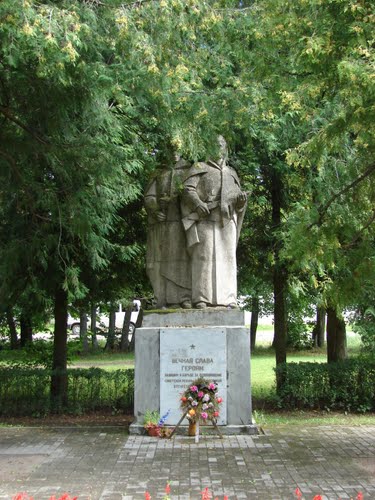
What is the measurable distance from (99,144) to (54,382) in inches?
190

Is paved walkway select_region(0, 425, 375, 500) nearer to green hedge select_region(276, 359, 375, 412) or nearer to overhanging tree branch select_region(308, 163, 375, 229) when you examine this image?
green hedge select_region(276, 359, 375, 412)

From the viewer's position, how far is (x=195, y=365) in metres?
8.85

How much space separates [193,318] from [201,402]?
49.8 inches

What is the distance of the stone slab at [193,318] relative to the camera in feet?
29.5

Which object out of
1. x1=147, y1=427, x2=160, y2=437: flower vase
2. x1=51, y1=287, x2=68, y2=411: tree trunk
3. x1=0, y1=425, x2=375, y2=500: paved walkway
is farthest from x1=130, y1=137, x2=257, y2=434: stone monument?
x1=51, y1=287, x2=68, y2=411: tree trunk

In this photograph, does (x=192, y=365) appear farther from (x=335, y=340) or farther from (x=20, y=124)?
(x=335, y=340)

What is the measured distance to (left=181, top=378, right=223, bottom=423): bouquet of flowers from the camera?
8219 millimetres

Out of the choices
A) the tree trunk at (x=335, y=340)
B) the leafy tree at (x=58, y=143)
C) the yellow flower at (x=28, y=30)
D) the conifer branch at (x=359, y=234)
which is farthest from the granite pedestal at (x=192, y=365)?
the tree trunk at (x=335, y=340)

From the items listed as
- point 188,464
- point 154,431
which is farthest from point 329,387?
point 188,464

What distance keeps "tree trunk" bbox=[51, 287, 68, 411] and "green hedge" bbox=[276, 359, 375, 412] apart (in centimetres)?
372

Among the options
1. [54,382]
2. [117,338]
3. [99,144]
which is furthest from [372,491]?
[117,338]

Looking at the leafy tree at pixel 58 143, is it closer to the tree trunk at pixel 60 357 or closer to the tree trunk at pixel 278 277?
the tree trunk at pixel 60 357

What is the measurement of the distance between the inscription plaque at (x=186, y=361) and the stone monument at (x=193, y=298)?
1 cm

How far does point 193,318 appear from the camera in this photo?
29.7 feet
